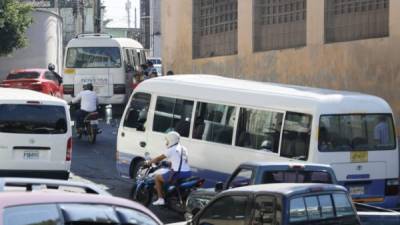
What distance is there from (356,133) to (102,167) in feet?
25.2

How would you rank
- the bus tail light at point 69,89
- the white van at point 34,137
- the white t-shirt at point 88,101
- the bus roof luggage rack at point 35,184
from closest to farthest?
the bus roof luggage rack at point 35,184 → the white van at point 34,137 → the white t-shirt at point 88,101 → the bus tail light at point 69,89

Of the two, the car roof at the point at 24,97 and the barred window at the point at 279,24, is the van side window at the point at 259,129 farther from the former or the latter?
the barred window at the point at 279,24

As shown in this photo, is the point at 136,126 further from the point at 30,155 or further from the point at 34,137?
the point at 30,155

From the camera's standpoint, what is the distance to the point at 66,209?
18.4 ft

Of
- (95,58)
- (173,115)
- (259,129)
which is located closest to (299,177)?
(259,129)

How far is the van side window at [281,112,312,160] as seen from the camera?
1337cm

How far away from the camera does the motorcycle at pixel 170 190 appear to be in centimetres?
1384

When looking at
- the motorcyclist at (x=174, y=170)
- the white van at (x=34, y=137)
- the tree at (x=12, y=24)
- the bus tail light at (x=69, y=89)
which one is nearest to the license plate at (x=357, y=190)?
the motorcyclist at (x=174, y=170)

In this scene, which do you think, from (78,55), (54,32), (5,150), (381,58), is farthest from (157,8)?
(5,150)

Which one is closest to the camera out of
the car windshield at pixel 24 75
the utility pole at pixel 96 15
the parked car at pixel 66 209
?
the parked car at pixel 66 209

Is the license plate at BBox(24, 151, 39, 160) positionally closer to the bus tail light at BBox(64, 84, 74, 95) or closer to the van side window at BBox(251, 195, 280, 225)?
the van side window at BBox(251, 195, 280, 225)

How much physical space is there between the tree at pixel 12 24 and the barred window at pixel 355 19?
814 inches

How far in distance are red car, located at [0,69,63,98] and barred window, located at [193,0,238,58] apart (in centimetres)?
513

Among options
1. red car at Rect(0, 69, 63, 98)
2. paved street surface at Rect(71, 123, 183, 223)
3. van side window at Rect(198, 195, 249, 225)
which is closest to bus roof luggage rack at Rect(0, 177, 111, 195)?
van side window at Rect(198, 195, 249, 225)
